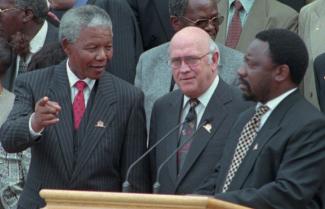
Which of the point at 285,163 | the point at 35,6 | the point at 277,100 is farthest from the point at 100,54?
the point at 35,6

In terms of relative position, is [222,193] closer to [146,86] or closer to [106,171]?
[106,171]

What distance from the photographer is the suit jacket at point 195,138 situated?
798 centimetres

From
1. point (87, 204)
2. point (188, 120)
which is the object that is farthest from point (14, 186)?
point (87, 204)

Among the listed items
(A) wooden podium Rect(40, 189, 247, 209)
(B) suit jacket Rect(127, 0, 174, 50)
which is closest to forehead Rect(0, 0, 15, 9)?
(B) suit jacket Rect(127, 0, 174, 50)

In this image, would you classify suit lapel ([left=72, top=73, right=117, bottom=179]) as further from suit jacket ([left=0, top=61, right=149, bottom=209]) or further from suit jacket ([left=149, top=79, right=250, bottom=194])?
suit jacket ([left=149, top=79, right=250, bottom=194])

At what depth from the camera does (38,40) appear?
10.1 metres

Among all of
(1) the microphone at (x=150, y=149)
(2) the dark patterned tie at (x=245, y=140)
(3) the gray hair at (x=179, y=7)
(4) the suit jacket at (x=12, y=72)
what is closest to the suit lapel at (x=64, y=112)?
(1) the microphone at (x=150, y=149)

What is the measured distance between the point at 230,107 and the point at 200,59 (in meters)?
0.37

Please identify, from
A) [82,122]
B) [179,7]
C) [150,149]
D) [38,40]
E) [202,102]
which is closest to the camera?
[150,149]

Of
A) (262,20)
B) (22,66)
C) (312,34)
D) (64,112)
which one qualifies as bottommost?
(64,112)

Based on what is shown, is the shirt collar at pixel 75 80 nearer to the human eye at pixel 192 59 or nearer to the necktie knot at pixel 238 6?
the human eye at pixel 192 59

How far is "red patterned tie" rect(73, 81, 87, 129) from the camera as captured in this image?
832 cm

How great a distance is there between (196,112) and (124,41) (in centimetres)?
229

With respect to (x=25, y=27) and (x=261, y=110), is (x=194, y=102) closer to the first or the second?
(x=261, y=110)
